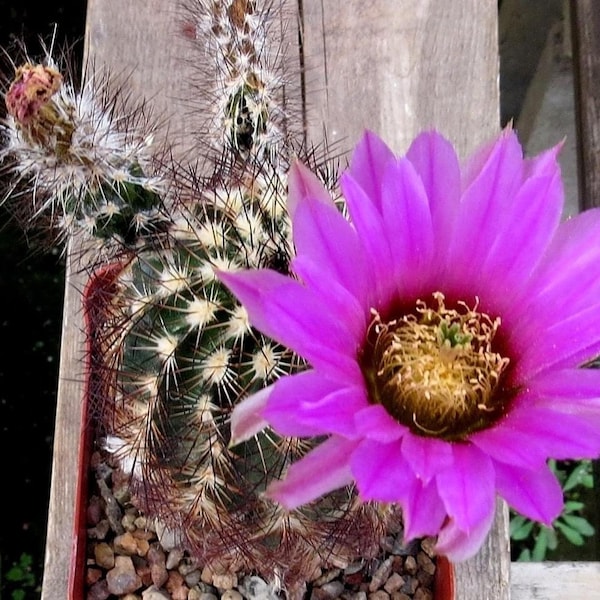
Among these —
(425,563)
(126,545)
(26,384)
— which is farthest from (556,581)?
(26,384)

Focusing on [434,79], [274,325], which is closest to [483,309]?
[274,325]

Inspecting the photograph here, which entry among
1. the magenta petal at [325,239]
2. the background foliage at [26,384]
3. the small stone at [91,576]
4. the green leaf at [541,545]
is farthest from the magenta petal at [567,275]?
the background foliage at [26,384]

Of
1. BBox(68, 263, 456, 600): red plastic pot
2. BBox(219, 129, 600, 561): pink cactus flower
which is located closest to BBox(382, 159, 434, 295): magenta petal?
BBox(219, 129, 600, 561): pink cactus flower

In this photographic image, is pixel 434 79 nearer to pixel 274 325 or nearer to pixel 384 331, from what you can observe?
pixel 384 331

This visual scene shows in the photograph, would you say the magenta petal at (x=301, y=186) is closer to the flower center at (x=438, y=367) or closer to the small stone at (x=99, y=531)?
the flower center at (x=438, y=367)

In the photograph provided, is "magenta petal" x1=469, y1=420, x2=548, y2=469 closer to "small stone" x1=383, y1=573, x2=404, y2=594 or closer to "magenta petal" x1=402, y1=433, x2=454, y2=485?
"magenta petal" x1=402, y1=433, x2=454, y2=485

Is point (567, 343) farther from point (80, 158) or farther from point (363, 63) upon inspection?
point (363, 63)
